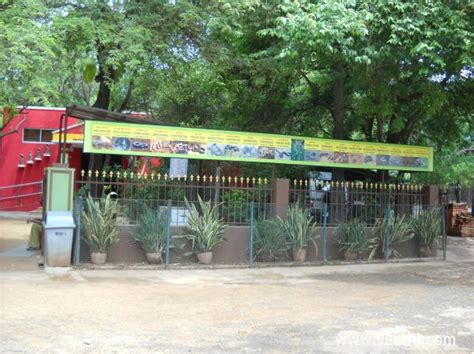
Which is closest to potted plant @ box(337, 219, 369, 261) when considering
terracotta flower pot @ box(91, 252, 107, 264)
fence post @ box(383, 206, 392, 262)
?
fence post @ box(383, 206, 392, 262)

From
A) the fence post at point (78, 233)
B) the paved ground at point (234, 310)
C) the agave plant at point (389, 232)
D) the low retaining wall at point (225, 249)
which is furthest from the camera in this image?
the agave plant at point (389, 232)

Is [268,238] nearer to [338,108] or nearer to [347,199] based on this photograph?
[347,199]

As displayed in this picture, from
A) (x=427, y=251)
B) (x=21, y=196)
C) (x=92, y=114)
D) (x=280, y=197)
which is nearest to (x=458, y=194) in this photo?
(x=427, y=251)

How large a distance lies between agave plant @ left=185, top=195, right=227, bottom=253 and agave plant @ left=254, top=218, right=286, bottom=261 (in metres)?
0.92

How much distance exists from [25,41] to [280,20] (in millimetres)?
4679

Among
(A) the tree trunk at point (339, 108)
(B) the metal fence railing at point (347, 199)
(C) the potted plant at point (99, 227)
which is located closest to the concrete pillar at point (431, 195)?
(B) the metal fence railing at point (347, 199)

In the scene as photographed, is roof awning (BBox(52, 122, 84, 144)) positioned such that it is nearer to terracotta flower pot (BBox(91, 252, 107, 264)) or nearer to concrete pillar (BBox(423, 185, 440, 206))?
terracotta flower pot (BBox(91, 252, 107, 264))

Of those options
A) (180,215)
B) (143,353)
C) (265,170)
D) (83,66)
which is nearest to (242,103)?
(265,170)

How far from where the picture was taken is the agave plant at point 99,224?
34.6 feet

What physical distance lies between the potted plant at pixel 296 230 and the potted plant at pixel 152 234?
2.58 meters

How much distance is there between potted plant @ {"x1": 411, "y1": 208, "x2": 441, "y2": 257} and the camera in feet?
44.3

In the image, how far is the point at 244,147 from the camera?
40.4 feet

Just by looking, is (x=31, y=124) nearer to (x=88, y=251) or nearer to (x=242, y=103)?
(x=242, y=103)

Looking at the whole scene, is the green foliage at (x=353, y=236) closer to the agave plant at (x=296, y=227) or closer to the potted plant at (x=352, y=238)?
the potted plant at (x=352, y=238)
